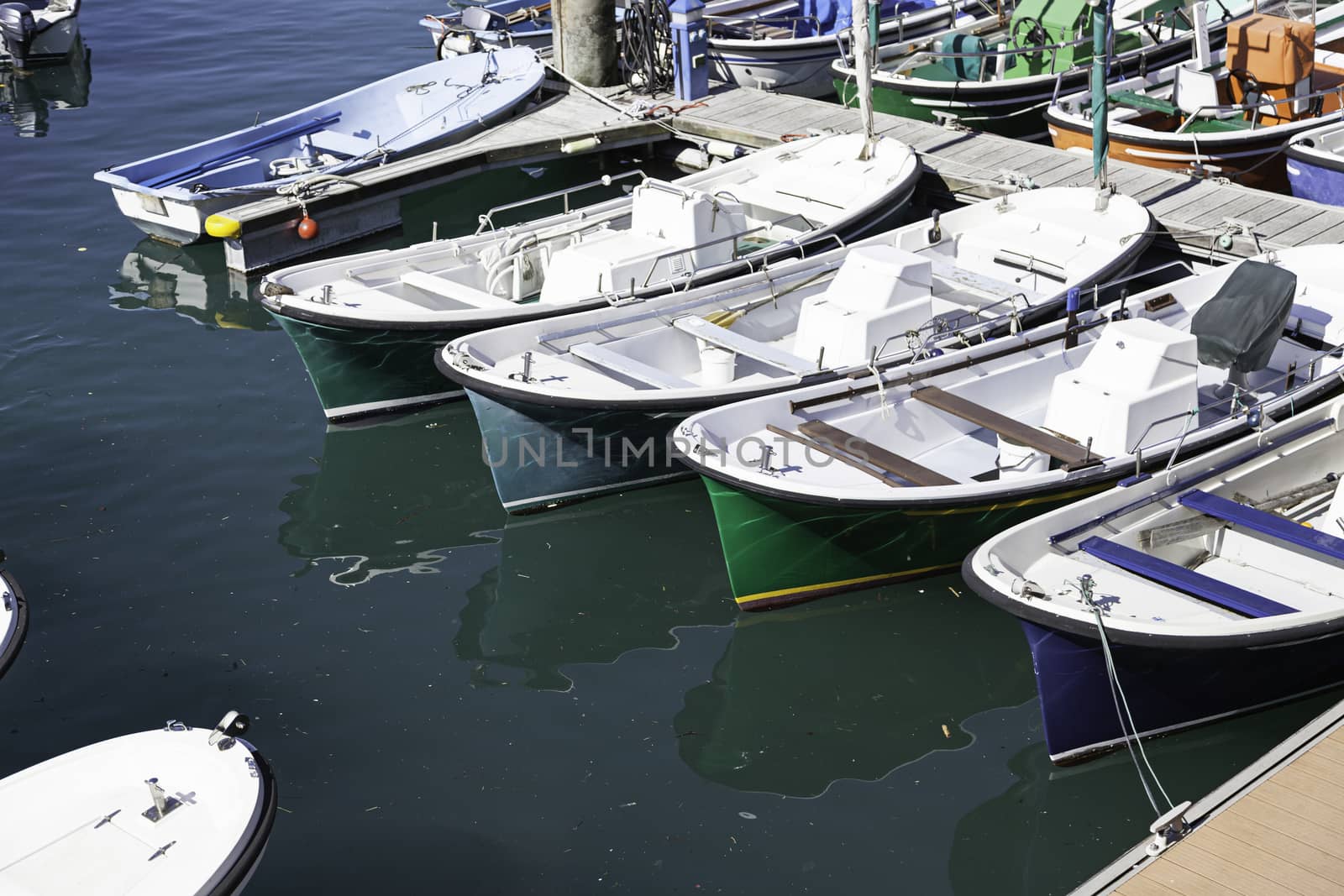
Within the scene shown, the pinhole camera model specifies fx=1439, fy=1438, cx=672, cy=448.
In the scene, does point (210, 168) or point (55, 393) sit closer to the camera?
point (55, 393)

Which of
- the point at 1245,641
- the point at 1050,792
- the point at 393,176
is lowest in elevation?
the point at 1050,792

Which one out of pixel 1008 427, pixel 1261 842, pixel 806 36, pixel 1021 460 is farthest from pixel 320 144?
pixel 1261 842

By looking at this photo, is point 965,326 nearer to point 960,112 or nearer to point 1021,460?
point 1021,460

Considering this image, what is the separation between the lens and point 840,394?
9305 mm

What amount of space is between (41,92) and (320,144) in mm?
7326

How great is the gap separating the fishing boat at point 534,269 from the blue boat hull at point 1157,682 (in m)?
4.79

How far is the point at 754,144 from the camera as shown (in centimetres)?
1494

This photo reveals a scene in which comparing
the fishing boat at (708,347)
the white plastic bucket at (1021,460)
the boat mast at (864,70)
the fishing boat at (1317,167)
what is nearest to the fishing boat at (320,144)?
the boat mast at (864,70)

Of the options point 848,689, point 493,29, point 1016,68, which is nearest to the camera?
point 848,689

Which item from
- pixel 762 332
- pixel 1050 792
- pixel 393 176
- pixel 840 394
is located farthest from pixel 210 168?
pixel 1050 792

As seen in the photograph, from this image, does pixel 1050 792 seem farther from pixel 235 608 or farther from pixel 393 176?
pixel 393 176

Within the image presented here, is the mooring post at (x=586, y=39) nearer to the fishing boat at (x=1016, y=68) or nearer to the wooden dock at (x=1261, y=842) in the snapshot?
the fishing boat at (x=1016, y=68)

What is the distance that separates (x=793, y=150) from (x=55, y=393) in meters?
6.90

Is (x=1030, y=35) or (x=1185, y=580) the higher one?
(x=1030, y=35)
